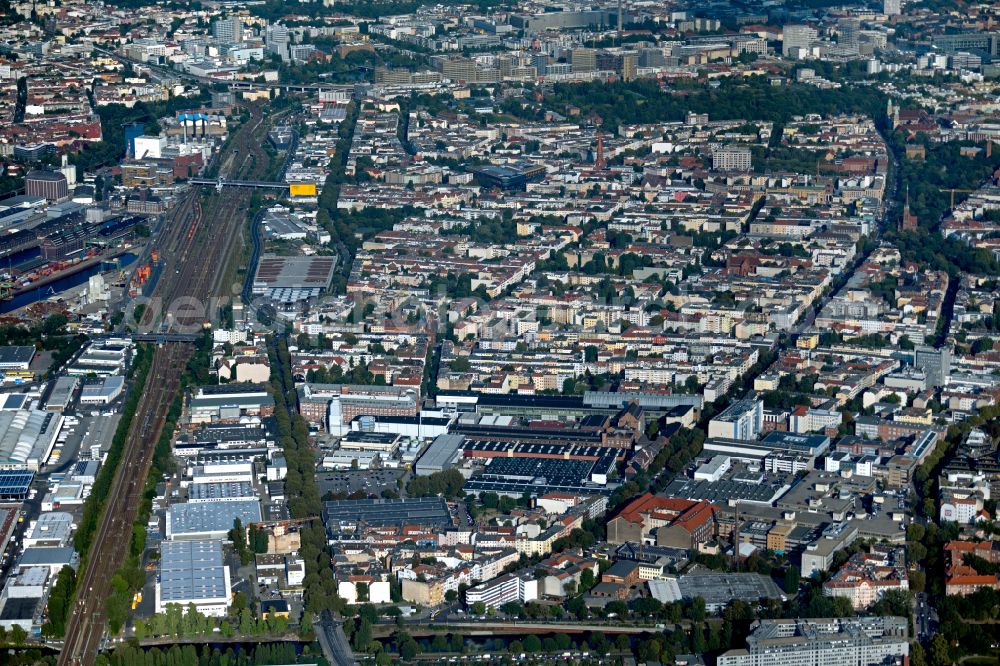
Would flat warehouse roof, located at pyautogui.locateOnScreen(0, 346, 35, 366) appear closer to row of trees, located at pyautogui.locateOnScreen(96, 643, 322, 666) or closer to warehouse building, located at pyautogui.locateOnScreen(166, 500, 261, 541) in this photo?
warehouse building, located at pyautogui.locateOnScreen(166, 500, 261, 541)

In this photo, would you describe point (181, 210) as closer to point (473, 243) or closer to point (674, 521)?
point (473, 243)

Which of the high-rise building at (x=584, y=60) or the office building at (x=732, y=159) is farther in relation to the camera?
the high-rise building at (x=584, y=60)

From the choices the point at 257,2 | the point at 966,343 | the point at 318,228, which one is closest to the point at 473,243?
the point at 318,228

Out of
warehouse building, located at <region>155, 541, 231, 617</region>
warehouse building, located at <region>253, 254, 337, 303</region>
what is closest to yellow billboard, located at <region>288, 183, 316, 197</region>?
warehouse building, located at <region>253, 254, 337, 303</region>

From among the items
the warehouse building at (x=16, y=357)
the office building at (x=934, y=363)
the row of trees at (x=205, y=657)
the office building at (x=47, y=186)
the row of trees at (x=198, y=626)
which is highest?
the row of trees at (x=205, y=657)

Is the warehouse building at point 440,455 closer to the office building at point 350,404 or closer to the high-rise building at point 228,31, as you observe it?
the office building at point 350,404

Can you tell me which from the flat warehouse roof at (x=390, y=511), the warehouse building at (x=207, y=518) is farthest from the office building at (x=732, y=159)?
the warehouse building at (x=207, y=518)
